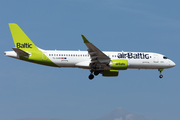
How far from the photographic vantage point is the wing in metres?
42.5

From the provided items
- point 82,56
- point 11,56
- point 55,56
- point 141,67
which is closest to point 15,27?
point 11,56

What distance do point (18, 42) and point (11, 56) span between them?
344 cm

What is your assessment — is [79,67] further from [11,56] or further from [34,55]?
[11,56]

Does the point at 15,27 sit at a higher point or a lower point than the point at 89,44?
higher

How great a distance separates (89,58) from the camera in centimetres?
4569

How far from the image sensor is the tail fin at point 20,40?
46.4m

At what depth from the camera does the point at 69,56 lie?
148 ft

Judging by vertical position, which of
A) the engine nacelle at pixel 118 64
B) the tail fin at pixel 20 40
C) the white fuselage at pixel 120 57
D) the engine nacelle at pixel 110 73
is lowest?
the engine nacelle at pixel 110 73

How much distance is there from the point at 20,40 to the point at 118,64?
16.5m

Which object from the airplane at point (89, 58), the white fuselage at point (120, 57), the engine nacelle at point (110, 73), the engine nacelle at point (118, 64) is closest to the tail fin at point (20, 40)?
the airplane at point (89, 58)

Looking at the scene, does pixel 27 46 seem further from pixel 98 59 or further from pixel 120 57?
pixel 120 57

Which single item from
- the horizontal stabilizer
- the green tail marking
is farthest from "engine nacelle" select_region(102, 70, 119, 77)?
the horizontal stabilizer

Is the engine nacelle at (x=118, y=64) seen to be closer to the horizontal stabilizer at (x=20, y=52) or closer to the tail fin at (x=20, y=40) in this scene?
the tail fin at (x=20, y=40)

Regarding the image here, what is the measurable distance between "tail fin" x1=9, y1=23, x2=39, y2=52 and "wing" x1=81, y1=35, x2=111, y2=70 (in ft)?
31.5
